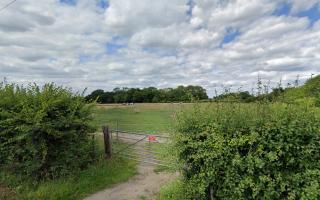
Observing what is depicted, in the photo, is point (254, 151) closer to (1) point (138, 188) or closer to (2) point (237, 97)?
(2) point (237, 97)

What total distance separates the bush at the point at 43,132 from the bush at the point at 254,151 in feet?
14.6

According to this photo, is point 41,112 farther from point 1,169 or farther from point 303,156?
point 303,156

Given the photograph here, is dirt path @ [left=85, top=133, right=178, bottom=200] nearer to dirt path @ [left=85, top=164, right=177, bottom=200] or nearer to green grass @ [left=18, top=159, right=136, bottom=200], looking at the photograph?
dirt path @ [left=85, top=164, right=177, bottom=200]

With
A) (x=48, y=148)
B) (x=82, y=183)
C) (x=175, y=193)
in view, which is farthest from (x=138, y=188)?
(x=48, y=148)

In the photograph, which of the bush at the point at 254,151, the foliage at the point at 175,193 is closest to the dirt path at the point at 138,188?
the foliage at the point at 175,193

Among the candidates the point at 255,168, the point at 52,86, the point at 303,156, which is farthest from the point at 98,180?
the point at 303,156

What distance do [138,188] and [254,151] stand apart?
12.5 ft

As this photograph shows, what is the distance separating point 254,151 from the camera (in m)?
3.84

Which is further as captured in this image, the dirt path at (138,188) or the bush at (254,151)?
the dirt path at (138,188)

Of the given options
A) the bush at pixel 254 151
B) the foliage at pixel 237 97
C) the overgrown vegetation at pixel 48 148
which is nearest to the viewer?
the bush at pixel 254 151

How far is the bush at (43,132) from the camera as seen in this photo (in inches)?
283

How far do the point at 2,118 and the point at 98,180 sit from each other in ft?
11.6

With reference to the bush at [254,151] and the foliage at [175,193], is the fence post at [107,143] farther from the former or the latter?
the bush at [254,151]

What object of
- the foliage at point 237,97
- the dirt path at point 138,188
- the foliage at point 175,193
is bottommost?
the dirt path at point 138,188
